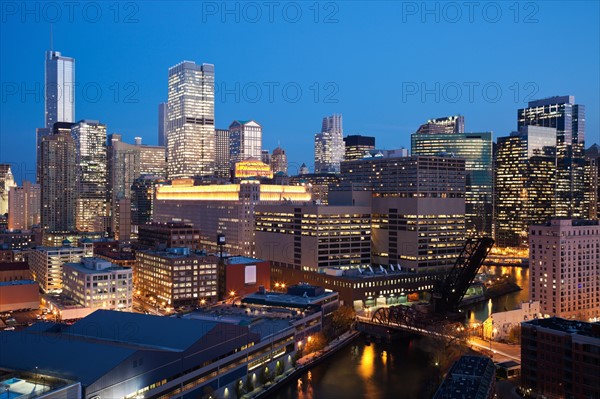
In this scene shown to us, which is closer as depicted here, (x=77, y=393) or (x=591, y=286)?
(x=77, y=393)

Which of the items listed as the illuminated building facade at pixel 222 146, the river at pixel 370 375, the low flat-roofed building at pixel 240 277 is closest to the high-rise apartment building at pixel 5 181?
the illuminated building facade at pixel 222 146

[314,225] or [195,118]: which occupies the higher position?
[195,118]

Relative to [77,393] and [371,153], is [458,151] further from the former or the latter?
[77,393]

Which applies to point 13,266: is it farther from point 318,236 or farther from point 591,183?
point 591,183

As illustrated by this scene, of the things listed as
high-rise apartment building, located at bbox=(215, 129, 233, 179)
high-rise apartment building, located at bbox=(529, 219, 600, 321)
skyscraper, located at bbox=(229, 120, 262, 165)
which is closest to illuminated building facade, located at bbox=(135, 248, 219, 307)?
high-rise apartment building, located at bbox=(529, 219, 600, 321)

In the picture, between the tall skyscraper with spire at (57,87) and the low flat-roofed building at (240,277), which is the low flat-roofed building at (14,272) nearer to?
the low flat-roofed building at (240,277)

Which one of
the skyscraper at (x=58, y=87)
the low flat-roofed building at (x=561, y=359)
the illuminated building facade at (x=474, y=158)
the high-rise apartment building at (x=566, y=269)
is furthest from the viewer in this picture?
the skyscraper at (x=58, y=87)

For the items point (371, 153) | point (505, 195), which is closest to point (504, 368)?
point (371, 153)
